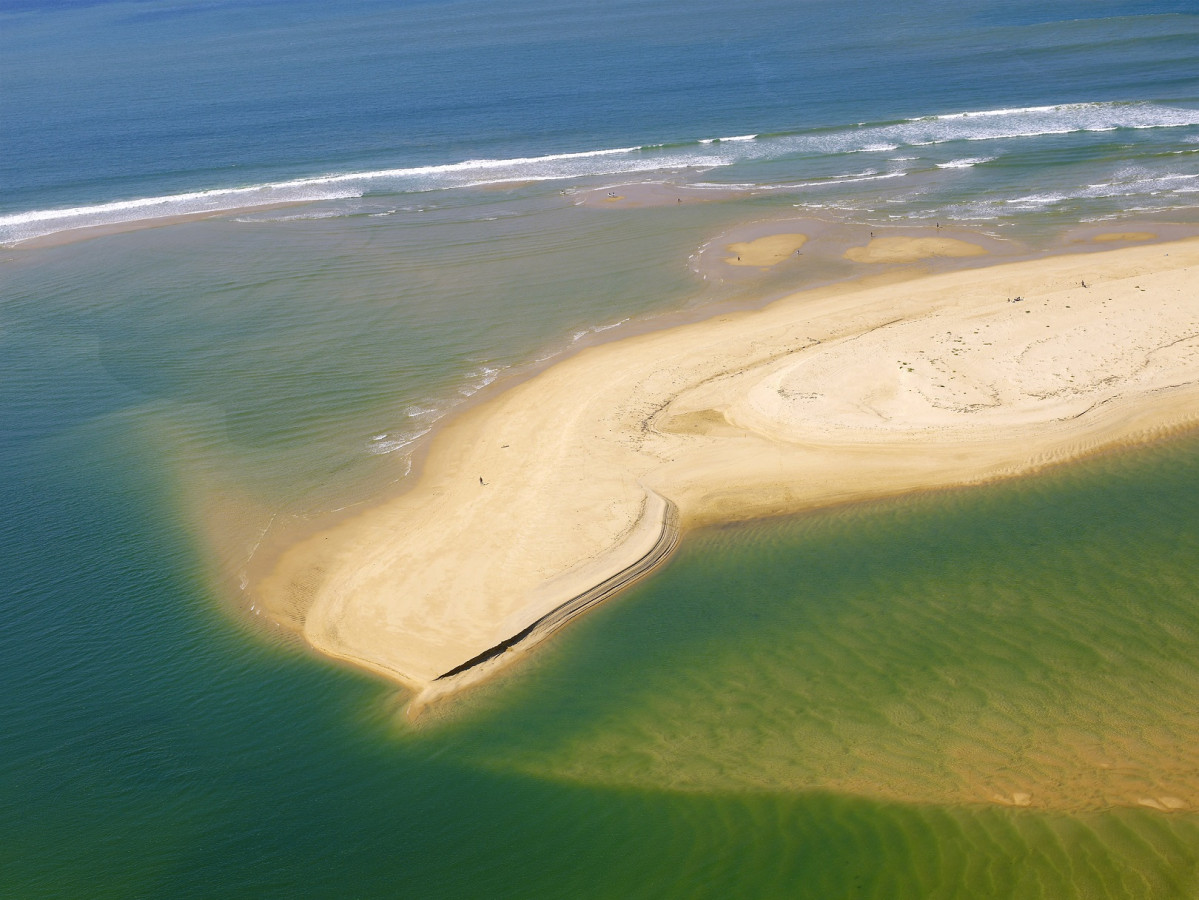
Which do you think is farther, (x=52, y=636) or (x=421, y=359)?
(x=421, y=359)

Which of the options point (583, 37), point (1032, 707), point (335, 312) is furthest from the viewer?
point (583, 37)

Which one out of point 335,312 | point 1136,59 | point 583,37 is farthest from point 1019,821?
point 583,37

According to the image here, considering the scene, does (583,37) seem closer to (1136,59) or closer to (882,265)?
(1136,59)

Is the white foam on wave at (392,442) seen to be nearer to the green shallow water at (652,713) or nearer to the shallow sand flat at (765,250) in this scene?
the green shallow water at (652,713)

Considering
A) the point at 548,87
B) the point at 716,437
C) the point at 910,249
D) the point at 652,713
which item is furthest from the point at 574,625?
the point at 548,87

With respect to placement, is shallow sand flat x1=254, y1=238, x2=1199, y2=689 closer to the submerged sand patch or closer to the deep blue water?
the submerged sand patch

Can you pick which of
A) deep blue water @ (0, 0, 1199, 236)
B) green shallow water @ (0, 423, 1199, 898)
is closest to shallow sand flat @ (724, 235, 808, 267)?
deep blue water @ (0, 0, 1199, 236)
